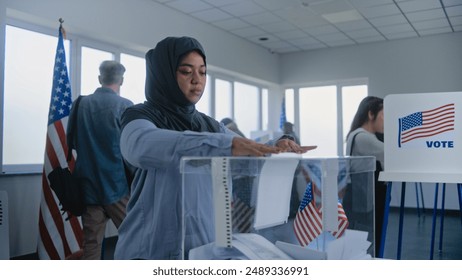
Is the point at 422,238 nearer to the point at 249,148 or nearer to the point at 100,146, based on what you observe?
the point at 100,146

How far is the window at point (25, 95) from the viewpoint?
3.37m

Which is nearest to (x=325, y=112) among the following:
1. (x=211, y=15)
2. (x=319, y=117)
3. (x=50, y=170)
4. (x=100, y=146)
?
(x=319, y=117)

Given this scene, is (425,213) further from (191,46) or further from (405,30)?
(191,46)

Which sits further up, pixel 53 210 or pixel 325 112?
pixel 325 112

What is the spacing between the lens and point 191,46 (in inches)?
37.9

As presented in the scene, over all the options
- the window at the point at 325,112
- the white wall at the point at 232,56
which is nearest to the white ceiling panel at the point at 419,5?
the white wall at the point at 232,56

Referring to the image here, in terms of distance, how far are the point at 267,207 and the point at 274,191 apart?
30 millimetres

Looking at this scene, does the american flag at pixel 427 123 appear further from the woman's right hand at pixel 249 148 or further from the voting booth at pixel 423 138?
the woman's right hand at pixel 249 148

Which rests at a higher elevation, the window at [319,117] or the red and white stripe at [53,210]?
the window at [319,117]

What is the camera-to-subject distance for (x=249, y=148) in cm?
75

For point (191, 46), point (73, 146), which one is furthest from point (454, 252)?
point (191, 46)

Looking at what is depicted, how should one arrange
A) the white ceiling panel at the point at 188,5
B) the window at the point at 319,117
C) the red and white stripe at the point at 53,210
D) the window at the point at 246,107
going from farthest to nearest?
the window at the point at 319,117, the window at the point at 246,107, the white ceiling panel at the point at 188,5, the red and white stripe at the point at 53,210

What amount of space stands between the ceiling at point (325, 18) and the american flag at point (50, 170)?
1.92m

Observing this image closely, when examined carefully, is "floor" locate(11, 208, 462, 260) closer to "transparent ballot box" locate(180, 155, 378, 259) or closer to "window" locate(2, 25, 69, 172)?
"window" locate(2, 25, 69, 172)
